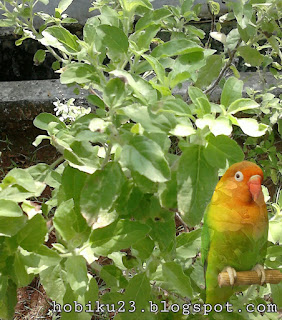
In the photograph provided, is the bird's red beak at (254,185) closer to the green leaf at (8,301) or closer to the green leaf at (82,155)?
the green leaf at (82,155)

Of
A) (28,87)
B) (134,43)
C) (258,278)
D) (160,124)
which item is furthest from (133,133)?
(28,87)

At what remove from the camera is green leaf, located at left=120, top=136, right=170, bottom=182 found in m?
0.45

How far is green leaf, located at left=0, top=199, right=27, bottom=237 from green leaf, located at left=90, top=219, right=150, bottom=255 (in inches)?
4.3

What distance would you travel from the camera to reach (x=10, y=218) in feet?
1.58

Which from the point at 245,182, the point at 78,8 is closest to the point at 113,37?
the point at 245,182

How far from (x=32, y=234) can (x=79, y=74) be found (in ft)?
0.82

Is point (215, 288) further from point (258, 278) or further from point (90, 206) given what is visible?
point (90, 206)

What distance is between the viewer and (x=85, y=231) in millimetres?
562

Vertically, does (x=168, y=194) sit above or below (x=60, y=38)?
below

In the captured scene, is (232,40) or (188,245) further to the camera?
(232,40)

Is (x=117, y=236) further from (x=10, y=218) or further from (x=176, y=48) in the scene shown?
(x=176, y=48)

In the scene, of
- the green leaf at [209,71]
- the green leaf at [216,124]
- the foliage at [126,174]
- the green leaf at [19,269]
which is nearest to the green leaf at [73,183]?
the foliage at [126,174]

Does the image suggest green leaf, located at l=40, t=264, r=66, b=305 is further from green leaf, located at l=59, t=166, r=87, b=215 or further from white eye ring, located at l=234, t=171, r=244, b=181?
white eye ring, located at l=234, t=171, r=244, b=181

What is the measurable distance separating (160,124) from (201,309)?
402 mm
